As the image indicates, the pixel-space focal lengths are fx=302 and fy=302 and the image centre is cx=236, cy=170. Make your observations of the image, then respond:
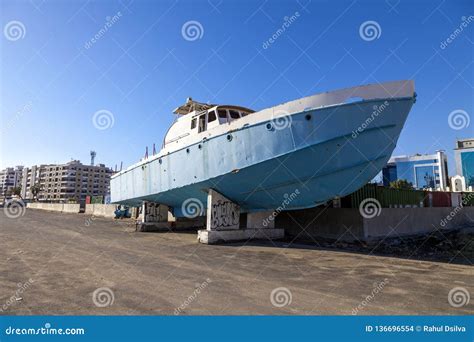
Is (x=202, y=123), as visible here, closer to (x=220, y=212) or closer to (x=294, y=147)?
(x=220, y=212)

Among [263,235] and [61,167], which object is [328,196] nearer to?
[263,235]

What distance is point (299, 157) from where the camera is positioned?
9312 millimetres

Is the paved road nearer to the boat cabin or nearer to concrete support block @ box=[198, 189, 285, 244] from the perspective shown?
concrete support block @ box=[198, 189, 285, 244]

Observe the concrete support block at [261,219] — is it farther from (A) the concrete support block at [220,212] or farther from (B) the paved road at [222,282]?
(B) the paved road at [222,282]

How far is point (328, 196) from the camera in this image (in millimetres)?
10391

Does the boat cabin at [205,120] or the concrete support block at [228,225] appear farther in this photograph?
the boat cabin at [205,120]

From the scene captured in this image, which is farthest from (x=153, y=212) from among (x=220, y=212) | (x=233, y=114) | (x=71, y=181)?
(x=71, y=181)

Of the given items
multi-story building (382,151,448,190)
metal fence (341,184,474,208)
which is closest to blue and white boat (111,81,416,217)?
metal fence (341,184,474,208)

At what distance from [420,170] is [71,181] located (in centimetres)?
10465

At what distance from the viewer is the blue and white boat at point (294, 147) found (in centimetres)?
868

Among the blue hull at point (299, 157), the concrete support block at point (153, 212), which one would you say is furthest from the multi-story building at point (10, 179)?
the blue hull at point (299, 157)

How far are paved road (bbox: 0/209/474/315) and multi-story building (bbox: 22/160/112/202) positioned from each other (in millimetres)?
102287

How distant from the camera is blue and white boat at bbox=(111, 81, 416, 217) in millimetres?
8680

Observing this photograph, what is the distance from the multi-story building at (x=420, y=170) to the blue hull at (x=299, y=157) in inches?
2203
